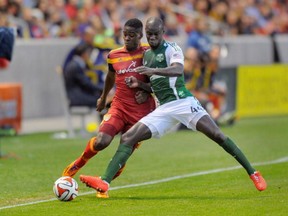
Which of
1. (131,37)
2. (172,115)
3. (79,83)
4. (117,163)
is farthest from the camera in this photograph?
(79,83)

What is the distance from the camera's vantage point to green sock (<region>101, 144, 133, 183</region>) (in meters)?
11.1

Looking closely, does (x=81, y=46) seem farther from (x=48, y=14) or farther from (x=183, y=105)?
(x=183, y=105)

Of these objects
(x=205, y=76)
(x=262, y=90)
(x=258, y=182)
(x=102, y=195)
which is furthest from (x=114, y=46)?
(x=102, y=195)

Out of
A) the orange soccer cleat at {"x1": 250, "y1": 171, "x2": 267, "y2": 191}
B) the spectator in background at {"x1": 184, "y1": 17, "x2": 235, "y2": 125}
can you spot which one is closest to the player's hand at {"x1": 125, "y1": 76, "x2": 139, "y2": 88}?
the orange soccer cleat at {"x1": 250, "y1": 171, "x2": 267, "y2": 191}

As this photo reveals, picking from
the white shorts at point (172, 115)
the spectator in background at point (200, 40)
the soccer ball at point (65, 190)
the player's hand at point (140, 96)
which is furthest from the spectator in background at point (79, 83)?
the soccer ball at point (65, 190)

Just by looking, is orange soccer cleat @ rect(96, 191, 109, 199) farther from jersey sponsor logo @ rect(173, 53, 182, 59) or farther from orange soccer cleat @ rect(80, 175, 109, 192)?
jersey sponsor logo @ rect(173, 53, 182, 59)

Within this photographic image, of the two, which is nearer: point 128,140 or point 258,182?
point 128,140

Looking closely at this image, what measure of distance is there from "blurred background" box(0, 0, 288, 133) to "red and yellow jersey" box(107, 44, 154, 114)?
7535 millimetres

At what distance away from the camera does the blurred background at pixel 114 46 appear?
71.6 ft

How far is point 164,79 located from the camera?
11.4 m

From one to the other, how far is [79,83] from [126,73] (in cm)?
800

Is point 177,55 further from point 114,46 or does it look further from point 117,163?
point 114,46

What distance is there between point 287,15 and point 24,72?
1394 cm

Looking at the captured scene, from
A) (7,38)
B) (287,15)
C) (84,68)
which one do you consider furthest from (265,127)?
(287,15)
